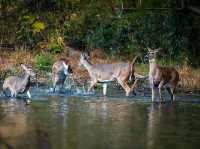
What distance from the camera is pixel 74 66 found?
3375 centimetres

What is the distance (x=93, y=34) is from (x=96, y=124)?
66.7 ft

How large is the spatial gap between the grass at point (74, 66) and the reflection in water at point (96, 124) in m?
6.28

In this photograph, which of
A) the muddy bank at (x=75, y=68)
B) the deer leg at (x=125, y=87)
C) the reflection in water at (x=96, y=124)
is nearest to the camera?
the reflection in water at (x=96, y=124)

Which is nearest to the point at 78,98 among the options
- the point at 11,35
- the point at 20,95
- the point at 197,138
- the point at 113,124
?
the point at 20,95

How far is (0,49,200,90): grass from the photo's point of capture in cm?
2991

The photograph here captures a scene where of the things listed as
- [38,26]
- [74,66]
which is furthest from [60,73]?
[38,26]

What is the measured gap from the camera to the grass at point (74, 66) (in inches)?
1178

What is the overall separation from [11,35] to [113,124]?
22.2 meters

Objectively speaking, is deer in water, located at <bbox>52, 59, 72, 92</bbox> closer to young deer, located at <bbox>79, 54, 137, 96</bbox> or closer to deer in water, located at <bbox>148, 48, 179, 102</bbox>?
young deer, located at <bbox>79, 54, 137, 96</bbox>

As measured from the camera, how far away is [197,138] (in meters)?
15.8

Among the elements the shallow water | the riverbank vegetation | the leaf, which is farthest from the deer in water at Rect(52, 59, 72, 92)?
the leaf

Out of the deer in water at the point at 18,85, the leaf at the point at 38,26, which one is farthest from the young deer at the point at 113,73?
the leaf at the point at 38,26

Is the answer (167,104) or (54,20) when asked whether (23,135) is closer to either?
(167,104)

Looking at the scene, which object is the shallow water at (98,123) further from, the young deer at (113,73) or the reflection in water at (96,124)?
the young deer at (113,73)
